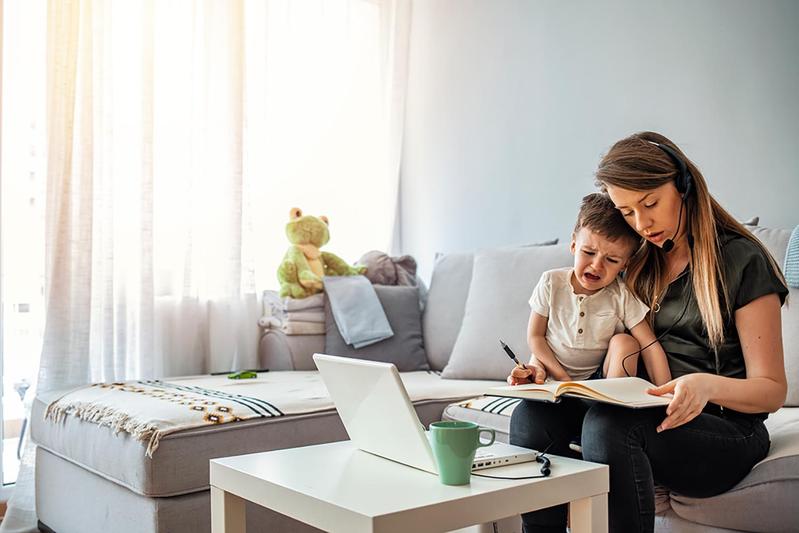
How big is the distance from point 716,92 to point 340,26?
65.6 inches

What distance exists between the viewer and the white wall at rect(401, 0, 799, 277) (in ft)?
7.52

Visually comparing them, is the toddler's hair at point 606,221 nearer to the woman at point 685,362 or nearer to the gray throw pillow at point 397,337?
the woman at point 685,362

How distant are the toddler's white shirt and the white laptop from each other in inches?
17.0

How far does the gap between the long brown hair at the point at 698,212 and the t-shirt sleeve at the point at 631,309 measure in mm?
147

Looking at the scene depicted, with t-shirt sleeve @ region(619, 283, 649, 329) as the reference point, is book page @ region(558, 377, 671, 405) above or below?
below

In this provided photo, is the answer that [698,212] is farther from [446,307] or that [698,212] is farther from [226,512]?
[446,307]

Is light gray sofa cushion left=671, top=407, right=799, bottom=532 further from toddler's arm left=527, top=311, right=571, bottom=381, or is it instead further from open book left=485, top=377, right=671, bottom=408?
toddler's arm left=527, top=311, right=571, bottom=381

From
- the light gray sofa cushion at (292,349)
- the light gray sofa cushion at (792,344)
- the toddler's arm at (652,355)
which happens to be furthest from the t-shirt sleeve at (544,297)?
the light gray sofa cushion at (292,349)

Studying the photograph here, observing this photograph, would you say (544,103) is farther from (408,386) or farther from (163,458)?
(163,458)

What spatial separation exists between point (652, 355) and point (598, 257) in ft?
0.75

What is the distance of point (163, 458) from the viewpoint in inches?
67.2

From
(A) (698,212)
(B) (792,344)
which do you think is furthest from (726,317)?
(B) (792,344)

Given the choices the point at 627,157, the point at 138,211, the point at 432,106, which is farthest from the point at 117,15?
the point at 627,157

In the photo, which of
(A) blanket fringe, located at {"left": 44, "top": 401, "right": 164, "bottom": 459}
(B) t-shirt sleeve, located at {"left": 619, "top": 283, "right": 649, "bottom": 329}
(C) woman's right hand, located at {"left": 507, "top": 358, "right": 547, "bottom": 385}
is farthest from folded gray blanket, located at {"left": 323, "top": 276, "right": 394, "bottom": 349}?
→ (B) t-shirt sleeve, located at {"left": 619, "top": 283, "right": 649, "bottom": 329}
